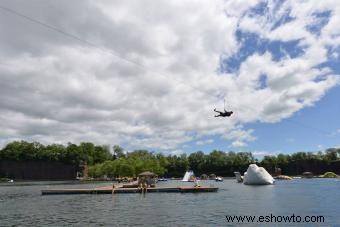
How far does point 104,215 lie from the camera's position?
5456 cm

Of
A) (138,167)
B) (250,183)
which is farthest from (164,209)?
(138,167)

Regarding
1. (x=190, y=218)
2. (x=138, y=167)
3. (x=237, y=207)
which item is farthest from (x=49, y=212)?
(x=138, y=167)

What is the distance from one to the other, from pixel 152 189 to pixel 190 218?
1991 inches

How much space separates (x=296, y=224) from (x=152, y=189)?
193 feet

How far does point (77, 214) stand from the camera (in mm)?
56156

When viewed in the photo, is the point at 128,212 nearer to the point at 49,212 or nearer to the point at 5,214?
the point at 49,212

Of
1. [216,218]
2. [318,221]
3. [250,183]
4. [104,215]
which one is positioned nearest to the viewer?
[318,221]

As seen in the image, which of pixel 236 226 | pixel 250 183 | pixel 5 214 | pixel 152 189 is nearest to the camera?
pixel 236 226

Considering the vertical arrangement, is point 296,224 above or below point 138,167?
below

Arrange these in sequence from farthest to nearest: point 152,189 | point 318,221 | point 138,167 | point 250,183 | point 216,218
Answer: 1. point 138,167
2. point 250,183
3. point 152,189
4. point 216,218
5. point 318,221

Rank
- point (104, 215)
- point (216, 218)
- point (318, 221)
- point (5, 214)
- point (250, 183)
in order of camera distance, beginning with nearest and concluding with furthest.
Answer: point (318, 221)
point (216, 218)
point (104, 215)
point (5, 214)
point (250, 183)

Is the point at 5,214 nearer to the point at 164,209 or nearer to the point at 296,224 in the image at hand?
the point at 164,209

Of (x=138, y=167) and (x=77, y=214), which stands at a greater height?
(x=138, y=167)

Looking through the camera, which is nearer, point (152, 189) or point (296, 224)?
point (296, 224)
